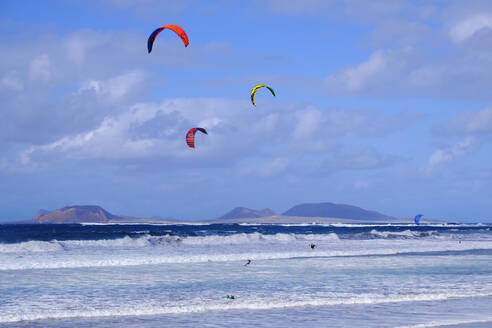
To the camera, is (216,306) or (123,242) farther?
(123,242)

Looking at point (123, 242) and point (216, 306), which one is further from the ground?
point (123, 242)

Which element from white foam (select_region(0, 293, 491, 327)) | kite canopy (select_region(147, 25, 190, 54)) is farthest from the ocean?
kite canopy (select_region(147, 25, 190, 54))

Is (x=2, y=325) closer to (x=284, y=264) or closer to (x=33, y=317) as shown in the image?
(x=33, y=317)

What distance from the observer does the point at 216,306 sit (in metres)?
13.9

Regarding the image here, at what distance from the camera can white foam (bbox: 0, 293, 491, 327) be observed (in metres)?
12.7

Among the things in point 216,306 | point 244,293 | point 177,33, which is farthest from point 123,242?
point 216,306

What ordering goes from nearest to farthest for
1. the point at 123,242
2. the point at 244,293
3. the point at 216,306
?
the point at 216,306 < the point at 244,293 < the point at 123,242

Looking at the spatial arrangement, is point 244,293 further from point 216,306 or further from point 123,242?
point 123,242

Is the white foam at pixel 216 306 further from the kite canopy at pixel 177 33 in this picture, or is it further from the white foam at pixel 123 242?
the white foam at pixel 123 242

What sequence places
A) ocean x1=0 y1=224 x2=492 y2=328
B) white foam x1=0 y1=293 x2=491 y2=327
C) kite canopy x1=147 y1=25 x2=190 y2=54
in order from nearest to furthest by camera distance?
ocean x1=0 y1=224 x2=492 y2=328 < white foam x1=0 y1=293 x2=491 y2=327 < kite canopy x1=147 y1=25 x2=190 y2=54

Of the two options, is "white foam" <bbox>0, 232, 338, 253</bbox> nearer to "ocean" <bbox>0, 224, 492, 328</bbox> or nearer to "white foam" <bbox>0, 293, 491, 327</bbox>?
"ocean" <bbox>0, 224, 492, 328</bbox>

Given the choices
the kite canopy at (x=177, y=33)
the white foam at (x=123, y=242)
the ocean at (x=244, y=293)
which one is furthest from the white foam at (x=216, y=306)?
the white foam at (x=123, y=242)

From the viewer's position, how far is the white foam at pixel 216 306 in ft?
41.8

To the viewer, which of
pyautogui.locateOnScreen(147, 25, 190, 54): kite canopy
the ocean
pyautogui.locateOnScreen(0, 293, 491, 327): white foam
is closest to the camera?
the ocean
